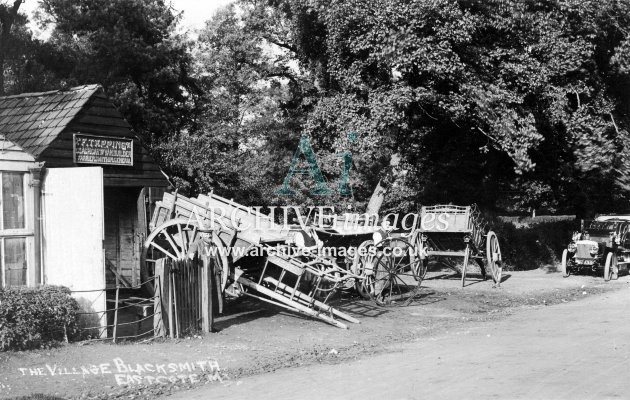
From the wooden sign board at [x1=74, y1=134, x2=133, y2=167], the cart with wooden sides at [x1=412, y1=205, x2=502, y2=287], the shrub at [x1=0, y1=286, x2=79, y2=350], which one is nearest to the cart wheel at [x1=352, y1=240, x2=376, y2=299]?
the cart with wooden sides at [x1=412, y1=205, x2=502, y2=287]

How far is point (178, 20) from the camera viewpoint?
2855cm

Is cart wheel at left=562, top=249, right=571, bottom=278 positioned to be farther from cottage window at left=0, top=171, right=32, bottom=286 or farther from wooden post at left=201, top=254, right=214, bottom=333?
cottage window at left=0, top=171, right=32, bottom=286

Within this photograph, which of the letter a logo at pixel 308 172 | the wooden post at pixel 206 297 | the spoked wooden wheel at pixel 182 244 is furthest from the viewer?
the letter a logo at pixel 308 172

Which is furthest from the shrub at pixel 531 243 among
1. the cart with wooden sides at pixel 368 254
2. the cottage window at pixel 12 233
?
the cottage window at pixel 12 233

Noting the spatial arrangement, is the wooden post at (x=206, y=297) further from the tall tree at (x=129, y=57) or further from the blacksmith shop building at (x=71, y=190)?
the tall tree at (x=129, y=57)

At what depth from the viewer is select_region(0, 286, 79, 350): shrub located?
9.40 metres

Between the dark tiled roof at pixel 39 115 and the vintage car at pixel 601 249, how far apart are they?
15.9 metres

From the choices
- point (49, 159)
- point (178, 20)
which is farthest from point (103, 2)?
point (49, 159)

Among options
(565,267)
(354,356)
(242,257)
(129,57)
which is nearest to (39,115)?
(242,257)

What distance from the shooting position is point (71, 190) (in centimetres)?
1135

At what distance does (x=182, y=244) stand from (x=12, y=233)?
12.1 ft

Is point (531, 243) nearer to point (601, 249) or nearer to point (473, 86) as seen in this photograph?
point (601, 249)

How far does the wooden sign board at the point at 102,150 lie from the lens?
1352cm

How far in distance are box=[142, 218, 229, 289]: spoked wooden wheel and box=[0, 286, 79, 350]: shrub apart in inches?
94.6
